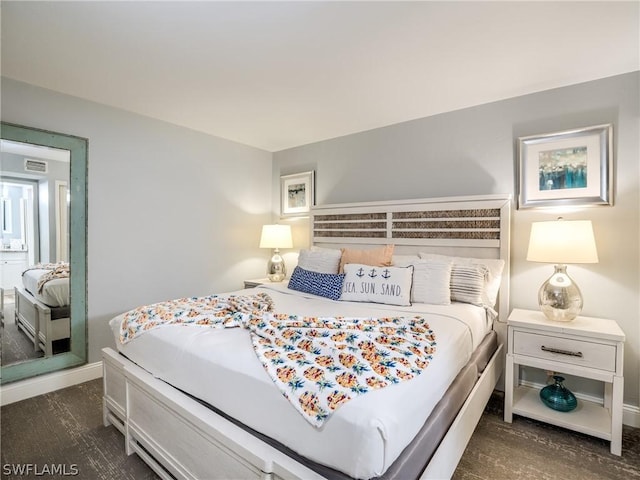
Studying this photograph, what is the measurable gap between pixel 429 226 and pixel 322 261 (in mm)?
1051

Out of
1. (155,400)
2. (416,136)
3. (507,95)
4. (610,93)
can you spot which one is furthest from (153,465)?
(610,93)

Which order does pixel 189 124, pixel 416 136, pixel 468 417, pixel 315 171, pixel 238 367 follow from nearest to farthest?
pixel 238 367 → pixel 468 417 → pixel 416 136 → pixel 189 124 → pixel 315 171

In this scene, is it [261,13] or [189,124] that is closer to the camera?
[261,13]

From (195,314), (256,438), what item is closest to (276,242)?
(195,314)

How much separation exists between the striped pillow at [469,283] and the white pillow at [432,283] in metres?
0.07

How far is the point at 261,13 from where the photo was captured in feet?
5.57

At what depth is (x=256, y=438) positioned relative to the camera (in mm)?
1227

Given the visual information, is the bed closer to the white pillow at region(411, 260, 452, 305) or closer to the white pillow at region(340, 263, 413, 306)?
the white pillow at region(340, 263, 413, 306)

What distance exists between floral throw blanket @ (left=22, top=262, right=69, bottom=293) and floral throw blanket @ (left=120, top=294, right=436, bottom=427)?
1135 millimetres

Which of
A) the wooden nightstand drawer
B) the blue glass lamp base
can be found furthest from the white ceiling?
the blue glass lamp base

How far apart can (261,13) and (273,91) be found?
2.91 ft

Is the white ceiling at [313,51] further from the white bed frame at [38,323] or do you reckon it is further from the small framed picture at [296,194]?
the white bed frame at [38,323]

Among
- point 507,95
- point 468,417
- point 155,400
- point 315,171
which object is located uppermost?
point 507,95

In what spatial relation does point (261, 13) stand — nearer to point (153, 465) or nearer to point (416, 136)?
point (416, 136)
